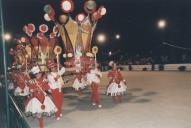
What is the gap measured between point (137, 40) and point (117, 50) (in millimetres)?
3392

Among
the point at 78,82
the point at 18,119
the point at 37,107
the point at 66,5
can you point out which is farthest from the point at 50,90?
the point at 66,5

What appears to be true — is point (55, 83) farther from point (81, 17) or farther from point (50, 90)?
point (81, 17)

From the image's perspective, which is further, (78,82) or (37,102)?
(78,82)

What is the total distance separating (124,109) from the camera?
11.6m

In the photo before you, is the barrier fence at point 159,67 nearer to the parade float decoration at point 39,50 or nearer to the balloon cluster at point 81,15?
the parade float decoration at point 39,50

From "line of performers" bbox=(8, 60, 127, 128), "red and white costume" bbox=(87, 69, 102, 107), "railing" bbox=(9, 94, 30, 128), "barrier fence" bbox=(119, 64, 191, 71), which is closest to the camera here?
"railing" bbox=(9, 94, 30, 128)

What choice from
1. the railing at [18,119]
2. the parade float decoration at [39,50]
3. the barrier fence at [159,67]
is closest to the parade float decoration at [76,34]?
the parade float decoration at [39,50]

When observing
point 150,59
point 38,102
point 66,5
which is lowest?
point 38,102

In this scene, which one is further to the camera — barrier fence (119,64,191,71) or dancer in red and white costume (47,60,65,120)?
barrier fence (119,64,191,71)

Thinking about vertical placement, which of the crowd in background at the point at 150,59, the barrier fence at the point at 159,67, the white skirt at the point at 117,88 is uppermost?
the crowd in background at the point at 150,59

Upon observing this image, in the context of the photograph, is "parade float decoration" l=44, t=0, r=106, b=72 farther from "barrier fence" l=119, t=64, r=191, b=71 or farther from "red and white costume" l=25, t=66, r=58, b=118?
"barrier fence" l=119, t=64, r=191, b=71

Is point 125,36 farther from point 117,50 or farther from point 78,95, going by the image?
point 78,95

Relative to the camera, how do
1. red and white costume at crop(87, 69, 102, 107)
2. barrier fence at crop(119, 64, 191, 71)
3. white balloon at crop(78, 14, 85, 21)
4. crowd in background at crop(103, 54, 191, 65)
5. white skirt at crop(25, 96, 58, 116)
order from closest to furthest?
white skirt at crop(25, 96, 58, 116) < red and white costume at crop(87, 69, 102, 107) < white balloon at crop(78, 14, 85, 21) < barrier fence at crop(119, 64, 191, 71) < crowd in background at crop(103, 54, 191, 65)

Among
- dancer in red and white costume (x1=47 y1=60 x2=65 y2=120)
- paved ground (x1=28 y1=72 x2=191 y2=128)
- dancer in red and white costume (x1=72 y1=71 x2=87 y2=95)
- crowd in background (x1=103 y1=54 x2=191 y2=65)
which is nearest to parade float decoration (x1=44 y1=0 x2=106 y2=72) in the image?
dancer in red and white costume (x1=72 y1=71 x2=87 y2=95)
